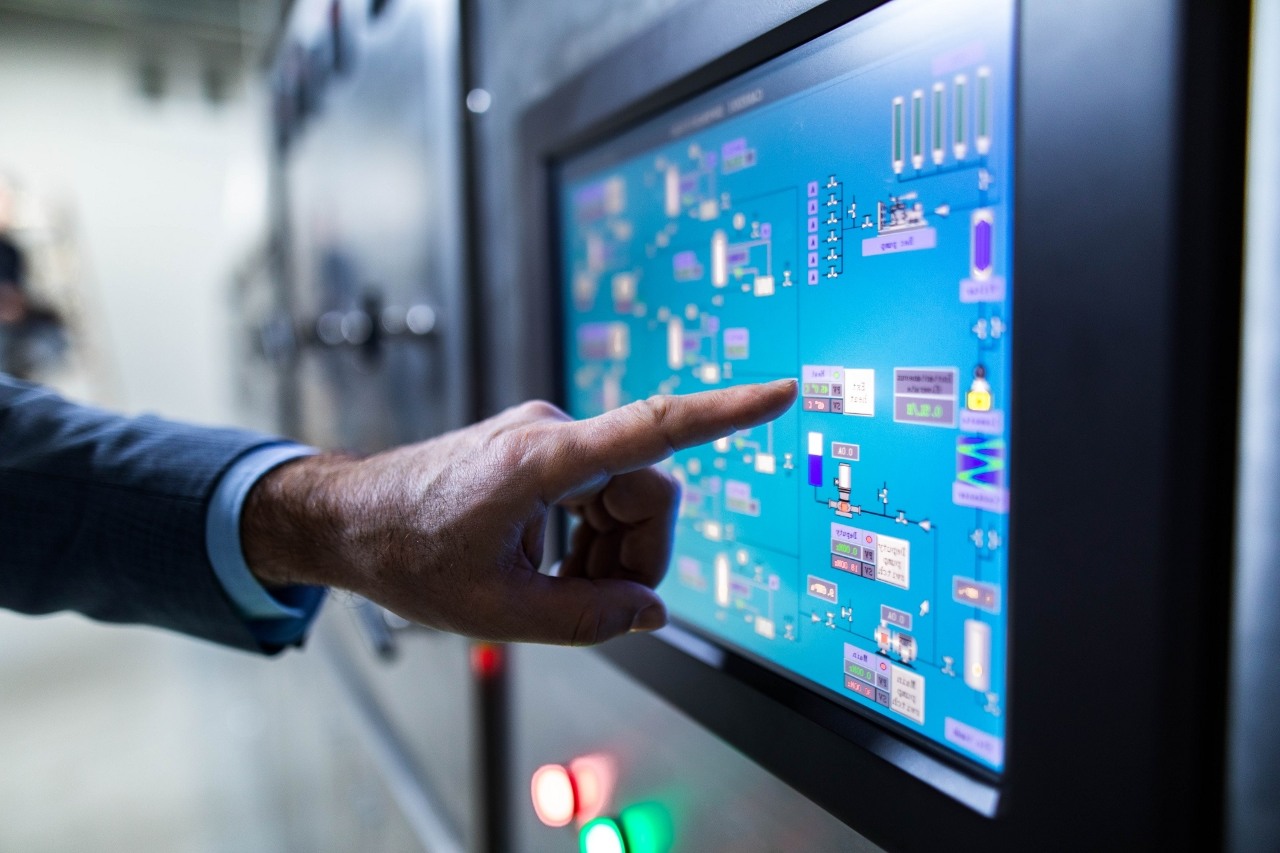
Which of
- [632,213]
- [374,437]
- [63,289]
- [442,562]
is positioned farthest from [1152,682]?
[63,289]

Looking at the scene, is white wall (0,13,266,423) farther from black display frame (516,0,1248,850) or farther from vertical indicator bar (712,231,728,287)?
black display frame (516,0,1248,850)

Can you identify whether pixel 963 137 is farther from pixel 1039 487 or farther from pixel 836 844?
pixel 836 844

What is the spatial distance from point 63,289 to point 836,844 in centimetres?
336

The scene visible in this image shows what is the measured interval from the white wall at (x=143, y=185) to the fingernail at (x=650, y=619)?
2.30 meters

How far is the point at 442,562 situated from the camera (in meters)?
0.47

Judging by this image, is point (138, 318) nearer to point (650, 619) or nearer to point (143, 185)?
point (143, 185)

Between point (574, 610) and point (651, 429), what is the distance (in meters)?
0.13

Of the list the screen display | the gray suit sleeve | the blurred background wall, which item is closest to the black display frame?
the screen display

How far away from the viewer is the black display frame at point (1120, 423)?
0.91 feet

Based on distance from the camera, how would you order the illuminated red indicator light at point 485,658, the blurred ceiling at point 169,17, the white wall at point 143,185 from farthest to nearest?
the white wall at point 143,185 → the blurred ceiling at point 169,17 → the illuminated red indicator light at point 485,658

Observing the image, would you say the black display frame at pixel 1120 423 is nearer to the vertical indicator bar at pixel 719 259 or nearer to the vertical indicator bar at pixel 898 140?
the vertical indicator bar at pixel 898 140

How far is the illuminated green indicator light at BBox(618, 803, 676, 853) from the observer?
636mm

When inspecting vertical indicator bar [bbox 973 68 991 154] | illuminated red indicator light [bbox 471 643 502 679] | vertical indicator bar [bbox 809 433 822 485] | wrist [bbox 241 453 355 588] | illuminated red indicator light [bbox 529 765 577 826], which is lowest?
illuminated red indicator light [bbox 529 765 577 826]

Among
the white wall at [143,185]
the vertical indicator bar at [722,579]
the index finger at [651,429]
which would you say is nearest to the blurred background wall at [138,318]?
the white wall at [143,185]
